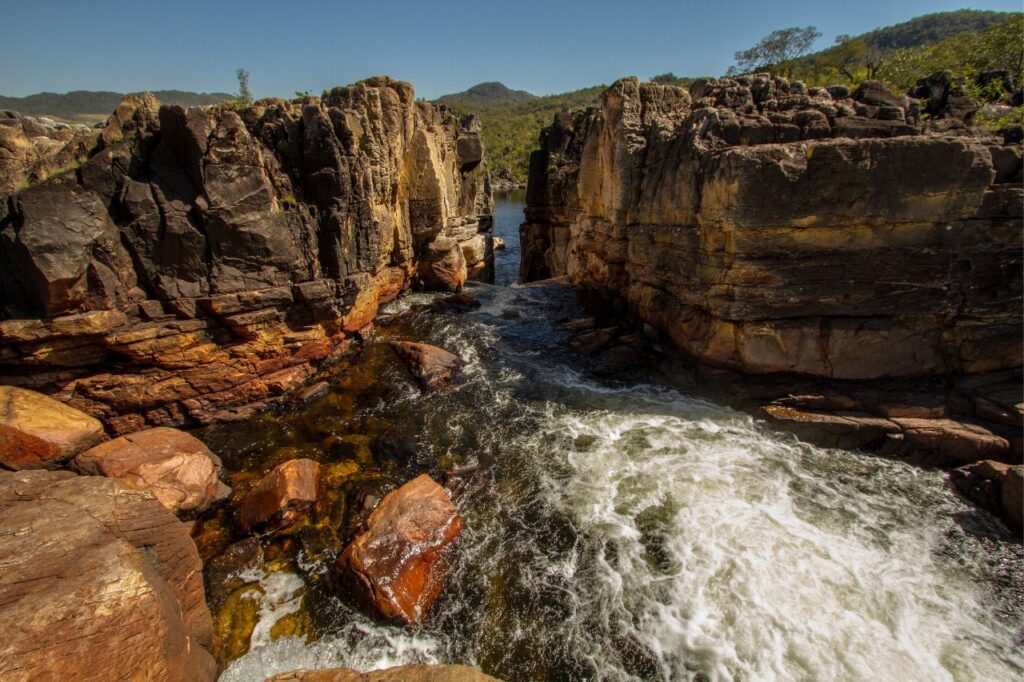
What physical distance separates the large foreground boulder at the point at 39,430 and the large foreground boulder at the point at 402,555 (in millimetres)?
6236

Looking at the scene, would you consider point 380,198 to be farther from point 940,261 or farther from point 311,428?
point 940,261

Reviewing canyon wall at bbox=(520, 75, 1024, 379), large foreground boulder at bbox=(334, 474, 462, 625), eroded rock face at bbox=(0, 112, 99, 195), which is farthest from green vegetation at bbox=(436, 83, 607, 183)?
large foreground boulder at bbox=(334, 474, 462, 625)

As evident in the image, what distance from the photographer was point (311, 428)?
A: 1067 cm

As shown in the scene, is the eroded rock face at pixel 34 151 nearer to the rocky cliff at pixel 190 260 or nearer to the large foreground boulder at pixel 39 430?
the rocky cliff at pixel 190 260

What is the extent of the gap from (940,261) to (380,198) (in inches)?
675

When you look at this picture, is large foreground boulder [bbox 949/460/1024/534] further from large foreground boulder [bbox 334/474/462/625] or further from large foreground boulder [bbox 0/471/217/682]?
large foreground boulder [bbox 0/471/217/682]

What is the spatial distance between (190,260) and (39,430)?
186 inches

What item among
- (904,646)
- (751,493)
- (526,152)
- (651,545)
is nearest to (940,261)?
(751,493)

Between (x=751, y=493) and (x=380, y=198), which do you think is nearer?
(x=751, y=493)

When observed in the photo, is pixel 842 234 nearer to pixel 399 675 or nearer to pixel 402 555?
pixel 402 555

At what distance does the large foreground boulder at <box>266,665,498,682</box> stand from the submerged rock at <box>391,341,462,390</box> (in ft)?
25.3

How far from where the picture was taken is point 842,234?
10.1 metres

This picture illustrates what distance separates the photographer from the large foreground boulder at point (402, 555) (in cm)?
654

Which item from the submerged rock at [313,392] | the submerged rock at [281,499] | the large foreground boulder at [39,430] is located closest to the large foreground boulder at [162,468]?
the large foreground boulder at [39,430]
